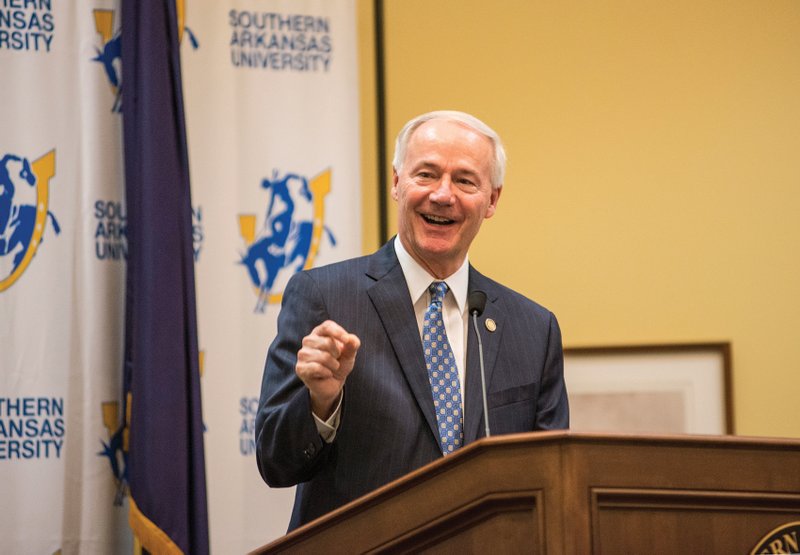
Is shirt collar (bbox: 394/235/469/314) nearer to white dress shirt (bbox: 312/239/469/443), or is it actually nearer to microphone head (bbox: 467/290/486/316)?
white dress shirt (bbox: 312/239/469/443)

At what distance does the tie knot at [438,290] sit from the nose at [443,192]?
0.19 m

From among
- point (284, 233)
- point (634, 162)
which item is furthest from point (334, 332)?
point (634, 162)

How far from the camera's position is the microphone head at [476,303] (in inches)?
91.6

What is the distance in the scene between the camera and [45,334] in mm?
3332

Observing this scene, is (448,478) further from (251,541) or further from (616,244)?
(616,244)

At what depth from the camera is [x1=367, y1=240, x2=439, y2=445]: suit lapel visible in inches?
88.7

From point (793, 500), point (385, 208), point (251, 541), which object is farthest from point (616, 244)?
point (793, 500)

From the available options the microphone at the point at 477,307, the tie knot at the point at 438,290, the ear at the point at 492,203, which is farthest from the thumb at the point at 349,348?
the ear at the point at 492,203

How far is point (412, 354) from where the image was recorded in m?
2.30

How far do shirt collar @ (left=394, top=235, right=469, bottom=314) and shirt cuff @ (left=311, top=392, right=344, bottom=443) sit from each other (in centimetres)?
43

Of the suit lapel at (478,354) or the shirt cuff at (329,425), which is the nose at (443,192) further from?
the shirt cuff at (329,425)

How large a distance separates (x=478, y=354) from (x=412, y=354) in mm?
172

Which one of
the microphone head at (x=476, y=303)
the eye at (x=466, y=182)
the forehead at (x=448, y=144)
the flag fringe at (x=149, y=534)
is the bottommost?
the flag fringe at (x=149, y=534)

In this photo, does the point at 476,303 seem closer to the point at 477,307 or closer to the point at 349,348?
the point at 477,307
